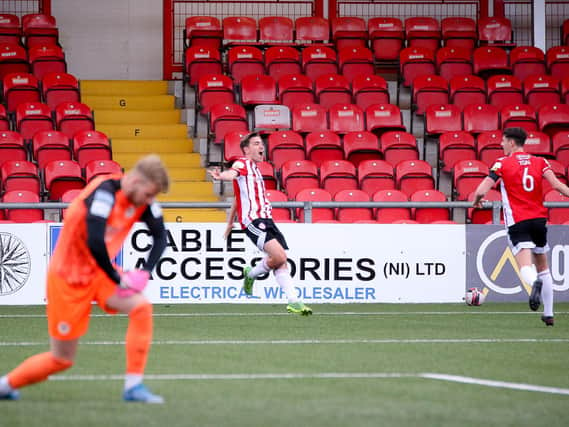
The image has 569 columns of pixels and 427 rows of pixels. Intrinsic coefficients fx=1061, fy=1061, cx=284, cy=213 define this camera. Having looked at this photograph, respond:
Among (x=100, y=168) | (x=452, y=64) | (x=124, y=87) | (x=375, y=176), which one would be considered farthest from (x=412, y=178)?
(x=124, y=87)

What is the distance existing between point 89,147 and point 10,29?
18.2ft

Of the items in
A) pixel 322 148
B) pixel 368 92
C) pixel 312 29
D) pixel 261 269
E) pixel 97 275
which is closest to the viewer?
pixel 97 275

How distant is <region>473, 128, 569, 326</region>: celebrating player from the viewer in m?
11.1

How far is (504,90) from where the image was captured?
67.4 feet

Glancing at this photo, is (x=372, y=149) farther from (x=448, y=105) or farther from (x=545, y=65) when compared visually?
(x=545, y=65)

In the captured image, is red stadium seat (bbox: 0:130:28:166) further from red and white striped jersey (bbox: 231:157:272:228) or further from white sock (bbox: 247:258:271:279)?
red and white striped jersey (bbox: 231:157:272:228)

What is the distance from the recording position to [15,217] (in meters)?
15.2

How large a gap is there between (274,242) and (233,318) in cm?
99

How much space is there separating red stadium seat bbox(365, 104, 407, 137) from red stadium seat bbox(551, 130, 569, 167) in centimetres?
267

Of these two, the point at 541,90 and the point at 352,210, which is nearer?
the point at 352,210

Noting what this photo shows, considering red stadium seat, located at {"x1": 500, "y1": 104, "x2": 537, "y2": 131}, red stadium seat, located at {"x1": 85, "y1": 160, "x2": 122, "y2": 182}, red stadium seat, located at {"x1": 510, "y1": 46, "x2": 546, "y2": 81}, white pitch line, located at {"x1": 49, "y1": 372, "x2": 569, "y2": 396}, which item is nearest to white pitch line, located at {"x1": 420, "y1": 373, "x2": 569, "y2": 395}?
white pitch line, located at {"x1": 49, "y1": 372, "x2": 569, "y2": 396}

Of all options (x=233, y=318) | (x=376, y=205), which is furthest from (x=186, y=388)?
(x=376, y=205)

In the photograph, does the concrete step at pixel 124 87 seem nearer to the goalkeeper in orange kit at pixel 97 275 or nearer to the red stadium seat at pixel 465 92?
the red stadium seat at pixel 465 92

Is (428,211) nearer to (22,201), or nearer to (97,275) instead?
(22,201)
